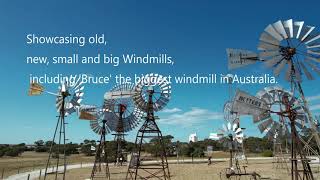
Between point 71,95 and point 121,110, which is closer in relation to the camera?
point 71,95

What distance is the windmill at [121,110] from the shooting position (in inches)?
1332

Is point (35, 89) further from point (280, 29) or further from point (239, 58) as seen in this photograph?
point (280, 29)

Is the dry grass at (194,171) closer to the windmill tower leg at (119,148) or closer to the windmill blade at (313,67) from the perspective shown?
the windmill tower leg at (119,148)

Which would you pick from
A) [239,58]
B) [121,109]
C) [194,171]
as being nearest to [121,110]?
[121,109]

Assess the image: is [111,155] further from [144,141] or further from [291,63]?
[291,63]

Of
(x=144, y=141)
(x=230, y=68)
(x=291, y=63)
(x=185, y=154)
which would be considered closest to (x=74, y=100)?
(x=144, y=141)

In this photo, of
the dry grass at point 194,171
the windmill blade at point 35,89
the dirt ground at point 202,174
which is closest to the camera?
the windmill blade at point 35,89

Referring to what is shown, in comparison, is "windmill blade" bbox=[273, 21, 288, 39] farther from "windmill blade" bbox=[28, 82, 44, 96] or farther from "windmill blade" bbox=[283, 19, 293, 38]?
"windmill blade" bbox=[28, 82, 44, 96]

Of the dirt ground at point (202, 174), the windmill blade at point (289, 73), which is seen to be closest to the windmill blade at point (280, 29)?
the windmill blade at point (289, 73)

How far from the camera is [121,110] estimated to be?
3759 centimetres

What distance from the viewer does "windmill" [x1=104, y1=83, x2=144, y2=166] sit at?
111 ft

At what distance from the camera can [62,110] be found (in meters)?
24.3

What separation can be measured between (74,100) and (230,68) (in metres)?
15.2

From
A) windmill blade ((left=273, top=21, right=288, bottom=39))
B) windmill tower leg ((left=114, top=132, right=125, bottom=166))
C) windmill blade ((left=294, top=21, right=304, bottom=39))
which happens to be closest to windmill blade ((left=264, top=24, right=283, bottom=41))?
windmill blade ((left=273, top=21, right=288, bottom=39))
